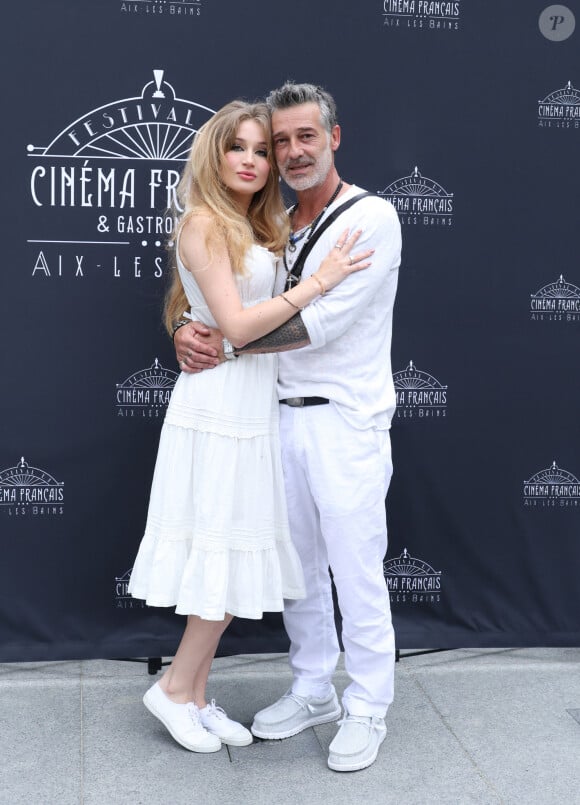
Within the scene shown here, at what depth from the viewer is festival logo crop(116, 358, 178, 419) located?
352 cm

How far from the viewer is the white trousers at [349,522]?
2900 millimetres

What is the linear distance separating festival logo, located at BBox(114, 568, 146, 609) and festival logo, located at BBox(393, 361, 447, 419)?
3.68 ft

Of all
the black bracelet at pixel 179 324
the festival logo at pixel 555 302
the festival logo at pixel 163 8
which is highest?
the festival logo at pixel 163 8

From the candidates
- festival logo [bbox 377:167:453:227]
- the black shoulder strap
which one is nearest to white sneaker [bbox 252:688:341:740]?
the black shoulder strap

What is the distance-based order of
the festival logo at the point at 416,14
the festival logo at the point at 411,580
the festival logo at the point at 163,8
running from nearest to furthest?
the festival logo at the point at 163,8 → the festival logo at the point at 416,14 → the festival logo at the point at 411,580

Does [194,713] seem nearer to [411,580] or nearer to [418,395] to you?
[411,580]

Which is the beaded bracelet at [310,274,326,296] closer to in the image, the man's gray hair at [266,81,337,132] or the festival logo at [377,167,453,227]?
the man's gray hair at [266,81,337,132]

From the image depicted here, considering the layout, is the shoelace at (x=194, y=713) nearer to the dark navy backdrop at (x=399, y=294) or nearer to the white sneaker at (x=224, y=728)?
the white sneaker at (x=224, y=728)

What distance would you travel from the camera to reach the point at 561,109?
3566 mm

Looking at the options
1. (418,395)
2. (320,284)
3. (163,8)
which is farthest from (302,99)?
(418,395)

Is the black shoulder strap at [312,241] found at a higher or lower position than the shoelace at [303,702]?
higher

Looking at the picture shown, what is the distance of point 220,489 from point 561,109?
1855 millimetres

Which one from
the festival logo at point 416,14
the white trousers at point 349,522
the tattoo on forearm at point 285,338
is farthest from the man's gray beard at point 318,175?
the festival logo at point 416,14

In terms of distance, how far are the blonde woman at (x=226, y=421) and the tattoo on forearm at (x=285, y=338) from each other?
22 millimetres
